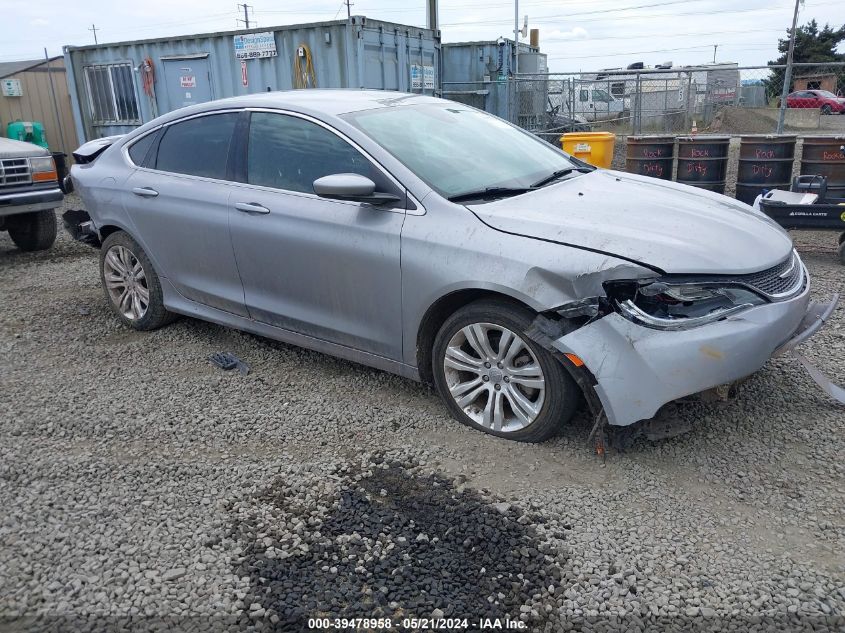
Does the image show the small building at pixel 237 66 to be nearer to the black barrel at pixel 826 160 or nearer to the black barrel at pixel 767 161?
the black barrel at pixel 767 161

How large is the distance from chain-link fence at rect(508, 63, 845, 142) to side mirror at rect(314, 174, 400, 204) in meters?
9.96

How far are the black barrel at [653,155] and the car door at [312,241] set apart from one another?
651cm

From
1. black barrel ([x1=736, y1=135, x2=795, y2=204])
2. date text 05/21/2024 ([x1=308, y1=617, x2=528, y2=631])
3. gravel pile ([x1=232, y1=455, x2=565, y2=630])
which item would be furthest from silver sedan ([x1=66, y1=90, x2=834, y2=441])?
black barrel ([x1=736, y1=135, x2=795, y2=204])

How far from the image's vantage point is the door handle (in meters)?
4.18

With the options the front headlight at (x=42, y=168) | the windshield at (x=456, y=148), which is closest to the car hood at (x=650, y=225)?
the windshield at (x=456, y=148)

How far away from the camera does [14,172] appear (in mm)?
7727

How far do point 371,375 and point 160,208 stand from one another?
6.14ft

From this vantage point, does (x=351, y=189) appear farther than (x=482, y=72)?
No

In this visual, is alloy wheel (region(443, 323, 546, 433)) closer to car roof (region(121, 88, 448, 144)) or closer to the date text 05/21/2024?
the date text 05/21/2024

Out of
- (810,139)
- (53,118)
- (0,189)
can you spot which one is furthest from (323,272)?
(53,118)

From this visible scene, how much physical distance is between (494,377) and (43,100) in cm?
1554

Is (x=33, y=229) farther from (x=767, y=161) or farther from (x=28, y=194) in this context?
(x=767, y=161)

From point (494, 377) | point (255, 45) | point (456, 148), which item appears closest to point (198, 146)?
point (456, 148)

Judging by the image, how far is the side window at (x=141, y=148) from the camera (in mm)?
5012
